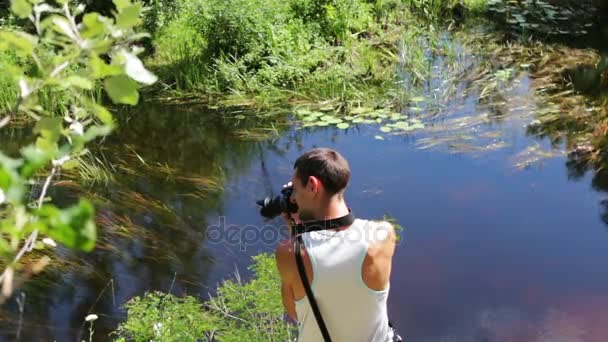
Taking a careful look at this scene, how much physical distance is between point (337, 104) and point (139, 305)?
4154 millimetres

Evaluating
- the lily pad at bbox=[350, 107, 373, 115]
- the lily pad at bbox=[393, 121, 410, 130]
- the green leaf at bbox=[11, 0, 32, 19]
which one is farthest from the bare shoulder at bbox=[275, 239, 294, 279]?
the lily pad at bbox=[350, 107, 373, 115]

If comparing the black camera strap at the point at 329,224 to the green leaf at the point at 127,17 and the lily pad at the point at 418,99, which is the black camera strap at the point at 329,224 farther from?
the lily pad at the point at 418,99

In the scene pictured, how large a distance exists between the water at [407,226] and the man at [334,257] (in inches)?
82.7

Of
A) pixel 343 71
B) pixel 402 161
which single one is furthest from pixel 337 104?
pixel 402 161

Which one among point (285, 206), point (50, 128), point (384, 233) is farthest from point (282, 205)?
point (50, 128)

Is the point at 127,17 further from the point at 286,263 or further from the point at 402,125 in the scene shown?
the point at 402,125

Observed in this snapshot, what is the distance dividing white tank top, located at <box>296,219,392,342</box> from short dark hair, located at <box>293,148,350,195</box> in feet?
0.46

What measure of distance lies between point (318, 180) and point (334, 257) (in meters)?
0.24

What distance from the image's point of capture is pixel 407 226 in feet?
16.8

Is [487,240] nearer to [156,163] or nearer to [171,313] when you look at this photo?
[171,313]

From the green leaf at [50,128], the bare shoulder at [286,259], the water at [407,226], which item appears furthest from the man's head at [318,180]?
the water at [407,226]

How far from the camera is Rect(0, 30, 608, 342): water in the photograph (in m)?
4.27

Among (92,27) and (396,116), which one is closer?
(92,27)

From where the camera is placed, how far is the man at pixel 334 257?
2033 mm
